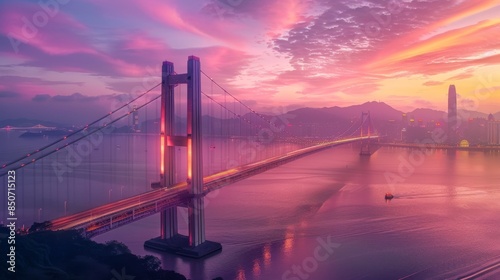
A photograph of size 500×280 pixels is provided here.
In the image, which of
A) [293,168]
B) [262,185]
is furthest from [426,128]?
[262,185]

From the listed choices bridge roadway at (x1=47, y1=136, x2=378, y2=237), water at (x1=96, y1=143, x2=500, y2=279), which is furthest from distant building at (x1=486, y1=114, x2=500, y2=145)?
bridge roadway at (x1=47, y1=136, x2=378, y2=237)

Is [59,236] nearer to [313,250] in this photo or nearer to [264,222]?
[313,250]

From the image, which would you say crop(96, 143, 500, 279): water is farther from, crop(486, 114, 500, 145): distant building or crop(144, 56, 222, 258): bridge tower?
crop(486, 114, 500, 145): distant building

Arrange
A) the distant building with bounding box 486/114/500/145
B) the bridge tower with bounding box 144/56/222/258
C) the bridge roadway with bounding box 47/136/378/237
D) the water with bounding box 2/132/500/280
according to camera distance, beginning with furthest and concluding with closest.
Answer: the distant building with bounding box 486/114/500/145 < the bridge tower with bounding box 144/56/222/258 < the water with bounding box 2/132/500/280 < the bridge roadway with bounding box 47/136/378/237

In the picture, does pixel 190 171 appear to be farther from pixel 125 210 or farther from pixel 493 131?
pixel 493 131

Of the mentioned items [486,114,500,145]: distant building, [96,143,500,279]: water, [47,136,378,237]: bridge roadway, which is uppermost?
[486,114,500,145]: distant building

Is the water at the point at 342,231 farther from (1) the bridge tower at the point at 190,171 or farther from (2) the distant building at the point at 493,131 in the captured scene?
(2) the distant building at the point at 493,131
